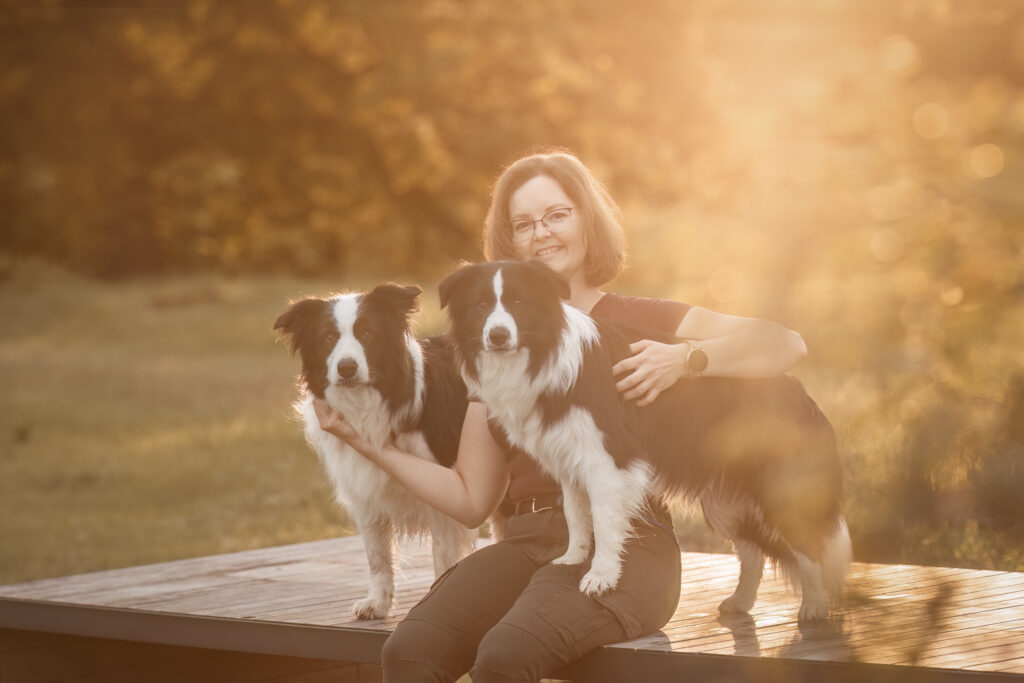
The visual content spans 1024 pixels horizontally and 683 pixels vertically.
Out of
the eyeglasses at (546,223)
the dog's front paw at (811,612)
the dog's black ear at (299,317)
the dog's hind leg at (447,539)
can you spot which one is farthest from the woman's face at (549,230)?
the dog's front paw at (811,612)

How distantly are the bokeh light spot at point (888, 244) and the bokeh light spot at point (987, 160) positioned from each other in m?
0.32

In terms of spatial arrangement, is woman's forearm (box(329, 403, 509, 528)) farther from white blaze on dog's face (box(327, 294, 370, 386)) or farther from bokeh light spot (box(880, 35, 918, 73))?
bokeh light spot (box(880, 35, 918, 73))

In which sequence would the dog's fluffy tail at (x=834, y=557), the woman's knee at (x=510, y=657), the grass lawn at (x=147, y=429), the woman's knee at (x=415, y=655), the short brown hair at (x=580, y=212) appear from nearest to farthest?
1. the woman's knee at (x=510, y=657)
2. the woman's knee at (x=415, y=655)
3. the dog's fluffy tail at (x=834, y=557)
4. the short brown hair at (x=580, y=212)
5. the grass lawn at (x=147, y=429)

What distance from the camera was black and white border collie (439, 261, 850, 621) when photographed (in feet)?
10.8

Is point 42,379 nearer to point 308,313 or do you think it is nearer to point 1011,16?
point 308,313

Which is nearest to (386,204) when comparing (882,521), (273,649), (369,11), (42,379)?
(369,11)

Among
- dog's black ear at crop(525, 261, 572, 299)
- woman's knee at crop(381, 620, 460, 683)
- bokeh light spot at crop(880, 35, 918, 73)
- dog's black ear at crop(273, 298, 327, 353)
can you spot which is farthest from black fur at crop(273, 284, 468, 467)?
bokeh light spot at crop(880, 35, 918, 73)

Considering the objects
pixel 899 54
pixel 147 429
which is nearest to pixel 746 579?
pixel 899 54

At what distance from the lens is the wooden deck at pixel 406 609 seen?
8.84ft

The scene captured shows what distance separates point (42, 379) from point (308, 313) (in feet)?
40.3

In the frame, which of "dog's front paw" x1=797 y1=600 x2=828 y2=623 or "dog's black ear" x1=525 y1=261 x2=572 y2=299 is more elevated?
"dog's black ear" x1=525 y1=261 x2=572 y2=299

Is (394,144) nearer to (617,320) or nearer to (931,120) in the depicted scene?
(617,320)

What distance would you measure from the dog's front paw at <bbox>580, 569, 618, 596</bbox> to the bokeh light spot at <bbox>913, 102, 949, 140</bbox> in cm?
147

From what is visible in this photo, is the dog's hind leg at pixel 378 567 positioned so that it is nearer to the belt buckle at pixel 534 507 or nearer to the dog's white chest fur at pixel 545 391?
the belt buckle at pixel 534 507
